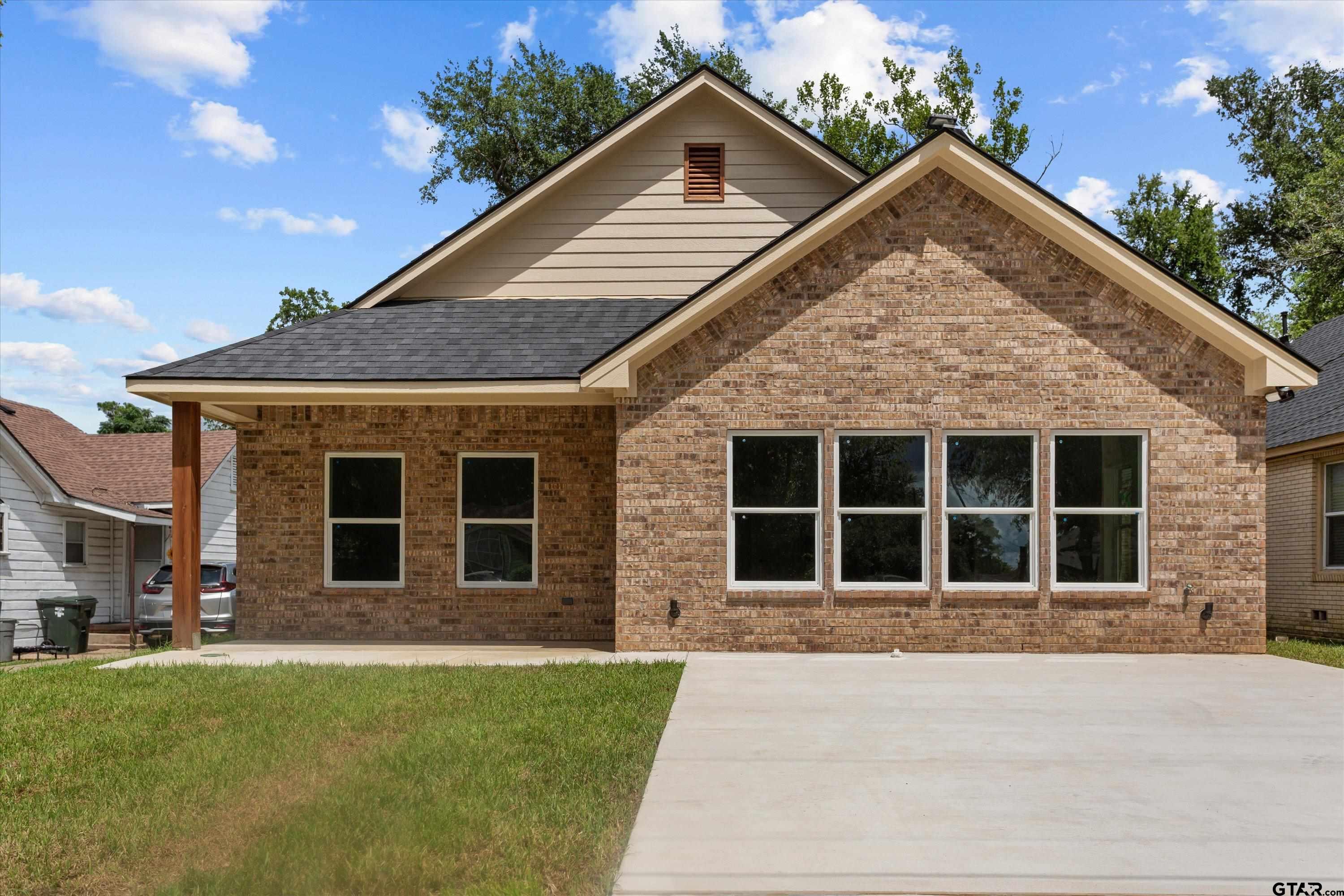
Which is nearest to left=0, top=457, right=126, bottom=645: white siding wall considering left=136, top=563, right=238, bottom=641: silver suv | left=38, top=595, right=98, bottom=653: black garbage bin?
left=136, top=563, right=238, bottom=641: silver suv

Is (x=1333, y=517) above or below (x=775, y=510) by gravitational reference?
below

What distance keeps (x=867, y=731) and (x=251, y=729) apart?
4472 millimetres

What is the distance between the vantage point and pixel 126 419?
206 ft

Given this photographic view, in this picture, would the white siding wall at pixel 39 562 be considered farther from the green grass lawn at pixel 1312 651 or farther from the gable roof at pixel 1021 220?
the green grass lawn at pixel 1312 651

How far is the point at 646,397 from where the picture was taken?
11.7 metres

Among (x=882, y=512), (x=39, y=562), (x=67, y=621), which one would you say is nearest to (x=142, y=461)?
(x=39, y=562)

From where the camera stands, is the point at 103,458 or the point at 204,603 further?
the point at 103,458

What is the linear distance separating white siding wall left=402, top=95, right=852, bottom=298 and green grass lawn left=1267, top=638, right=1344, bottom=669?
8.39 m

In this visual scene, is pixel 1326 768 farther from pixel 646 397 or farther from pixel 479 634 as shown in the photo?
pixel 479 634

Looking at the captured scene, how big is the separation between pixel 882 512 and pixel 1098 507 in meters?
2.43

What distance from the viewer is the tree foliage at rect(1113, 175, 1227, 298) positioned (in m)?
34.9

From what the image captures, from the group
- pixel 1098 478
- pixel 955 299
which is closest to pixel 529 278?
pixel 955 299

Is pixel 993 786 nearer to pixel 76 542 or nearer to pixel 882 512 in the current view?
pixel 882 512

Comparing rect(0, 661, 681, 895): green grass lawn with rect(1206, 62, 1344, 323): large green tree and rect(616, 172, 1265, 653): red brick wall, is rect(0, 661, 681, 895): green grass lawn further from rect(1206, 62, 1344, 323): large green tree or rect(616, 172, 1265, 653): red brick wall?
rect(1206, 62, 1344, 323): large green tree
